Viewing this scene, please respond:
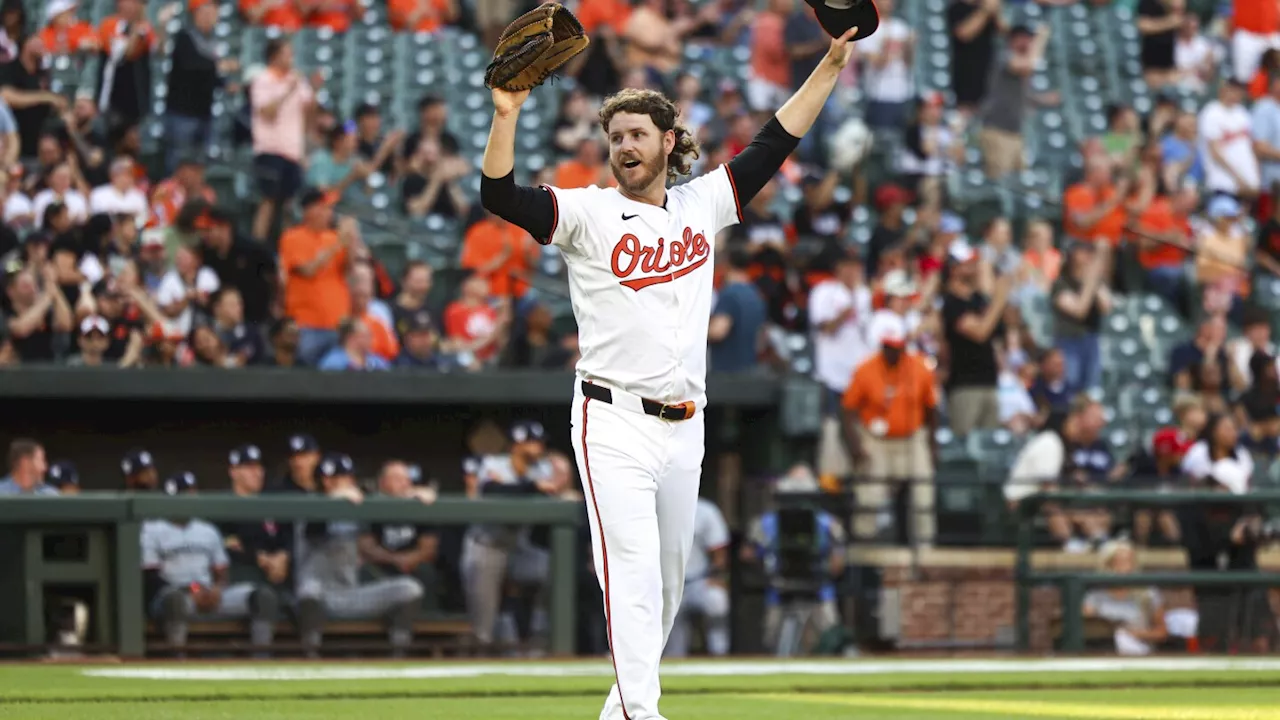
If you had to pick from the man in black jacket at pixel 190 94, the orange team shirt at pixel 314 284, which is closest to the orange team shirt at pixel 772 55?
the man in black jacket at pixel 190 94

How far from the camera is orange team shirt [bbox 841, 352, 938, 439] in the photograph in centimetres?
1315

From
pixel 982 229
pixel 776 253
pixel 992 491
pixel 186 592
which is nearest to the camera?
pixel 186 592

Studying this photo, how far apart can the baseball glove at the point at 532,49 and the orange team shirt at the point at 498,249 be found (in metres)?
7.72

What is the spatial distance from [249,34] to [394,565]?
6791 mm

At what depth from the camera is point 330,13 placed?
16906 mm

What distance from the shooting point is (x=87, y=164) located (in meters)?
13.2

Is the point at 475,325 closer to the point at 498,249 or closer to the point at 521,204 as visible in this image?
the point at 498,249

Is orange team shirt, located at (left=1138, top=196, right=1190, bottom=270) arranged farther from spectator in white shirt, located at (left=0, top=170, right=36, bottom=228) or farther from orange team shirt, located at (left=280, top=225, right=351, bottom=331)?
spectator in white shirt, located at (left=0, top=170, right=36, bottom=228)

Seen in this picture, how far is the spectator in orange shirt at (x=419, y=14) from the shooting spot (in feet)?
56.0

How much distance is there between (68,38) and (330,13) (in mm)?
2364

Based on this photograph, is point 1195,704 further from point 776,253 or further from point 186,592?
point 776,253

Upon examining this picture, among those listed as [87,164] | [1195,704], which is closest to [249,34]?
[87,164]

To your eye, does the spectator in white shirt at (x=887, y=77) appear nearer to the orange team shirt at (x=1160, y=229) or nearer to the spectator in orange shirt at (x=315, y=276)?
the orange team shirt at (x=1160, y=229)

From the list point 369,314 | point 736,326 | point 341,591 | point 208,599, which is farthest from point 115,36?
point 341,591
